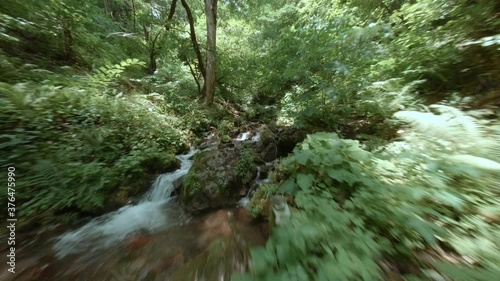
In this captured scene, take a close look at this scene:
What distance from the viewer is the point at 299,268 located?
5.02 ft

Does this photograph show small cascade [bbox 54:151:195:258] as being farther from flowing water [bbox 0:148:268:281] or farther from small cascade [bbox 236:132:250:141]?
small cascade [bbox 236:132:250:141]

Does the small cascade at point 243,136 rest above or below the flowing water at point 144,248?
above

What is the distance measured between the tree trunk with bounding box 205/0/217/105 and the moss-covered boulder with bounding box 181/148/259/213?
4.40m

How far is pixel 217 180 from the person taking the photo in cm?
433

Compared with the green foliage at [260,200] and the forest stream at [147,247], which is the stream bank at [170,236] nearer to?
the forest stream at [147,247]

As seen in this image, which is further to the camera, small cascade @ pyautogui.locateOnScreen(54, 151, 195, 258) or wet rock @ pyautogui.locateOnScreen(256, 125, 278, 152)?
wet rock @ pyautogui.locateOnScreen(256, 125, 278, 152)

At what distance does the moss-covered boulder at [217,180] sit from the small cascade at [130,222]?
1.19 feet

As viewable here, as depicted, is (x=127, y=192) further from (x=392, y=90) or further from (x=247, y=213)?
(x=392, y=90)

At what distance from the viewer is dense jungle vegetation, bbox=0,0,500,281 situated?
1633 millimetres

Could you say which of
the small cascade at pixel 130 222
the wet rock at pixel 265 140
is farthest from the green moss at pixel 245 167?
the small cascade at pixel 130 222

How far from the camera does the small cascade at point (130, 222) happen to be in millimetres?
3000

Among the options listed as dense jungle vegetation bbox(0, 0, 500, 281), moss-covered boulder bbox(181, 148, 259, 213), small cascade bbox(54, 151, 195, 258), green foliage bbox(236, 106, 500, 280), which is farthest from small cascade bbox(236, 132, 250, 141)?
green foliage bbox(236, 106, 500, 280)

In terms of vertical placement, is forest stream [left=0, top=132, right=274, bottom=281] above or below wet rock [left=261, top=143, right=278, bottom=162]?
below

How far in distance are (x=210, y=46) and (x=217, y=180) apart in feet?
18.8
